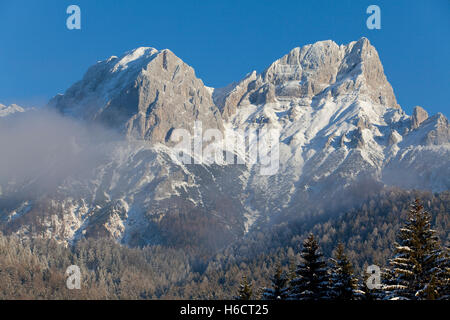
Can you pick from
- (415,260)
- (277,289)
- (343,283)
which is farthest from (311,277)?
(415,260)

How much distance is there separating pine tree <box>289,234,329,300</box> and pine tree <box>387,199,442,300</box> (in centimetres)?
817

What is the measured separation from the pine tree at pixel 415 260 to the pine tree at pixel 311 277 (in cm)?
817

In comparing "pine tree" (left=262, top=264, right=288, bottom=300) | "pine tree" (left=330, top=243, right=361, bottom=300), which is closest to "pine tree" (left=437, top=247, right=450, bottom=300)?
"pine tree" (left=330, top=243, right=361, bottom=300)

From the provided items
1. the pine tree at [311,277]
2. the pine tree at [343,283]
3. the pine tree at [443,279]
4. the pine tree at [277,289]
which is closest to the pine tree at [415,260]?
the pine tree at [443,279]

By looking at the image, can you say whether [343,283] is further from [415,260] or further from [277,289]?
[277,289]

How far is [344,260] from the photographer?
60156mm

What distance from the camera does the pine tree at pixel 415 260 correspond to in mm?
52219

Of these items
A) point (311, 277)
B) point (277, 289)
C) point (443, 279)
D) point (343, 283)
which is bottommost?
point (443, 279)

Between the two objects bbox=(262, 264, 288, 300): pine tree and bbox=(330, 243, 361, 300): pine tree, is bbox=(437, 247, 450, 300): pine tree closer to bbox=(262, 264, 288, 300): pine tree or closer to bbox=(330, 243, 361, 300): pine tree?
bbox=(330, 243, 361, 300): pine tree

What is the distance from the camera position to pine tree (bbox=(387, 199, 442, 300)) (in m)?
52.2

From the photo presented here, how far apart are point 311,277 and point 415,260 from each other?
11805 mm

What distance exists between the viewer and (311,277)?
6016 centimetres
